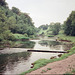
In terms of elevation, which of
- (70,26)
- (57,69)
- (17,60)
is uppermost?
(70,26)

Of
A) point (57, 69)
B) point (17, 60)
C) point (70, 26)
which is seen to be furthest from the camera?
point (70, 26)

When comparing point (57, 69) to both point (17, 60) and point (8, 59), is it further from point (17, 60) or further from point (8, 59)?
point (8, 59)

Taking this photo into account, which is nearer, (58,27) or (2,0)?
(2,0)

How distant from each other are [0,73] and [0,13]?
38.1 m

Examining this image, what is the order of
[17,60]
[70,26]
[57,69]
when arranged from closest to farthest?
[57,69] < [17,60] < [70,26]

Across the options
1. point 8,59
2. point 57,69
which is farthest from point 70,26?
point 57,69

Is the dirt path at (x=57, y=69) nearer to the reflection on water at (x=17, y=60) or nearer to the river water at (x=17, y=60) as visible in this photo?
the river water at (x=17, y=60)

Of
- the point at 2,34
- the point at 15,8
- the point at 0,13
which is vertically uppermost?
the point at 15,8

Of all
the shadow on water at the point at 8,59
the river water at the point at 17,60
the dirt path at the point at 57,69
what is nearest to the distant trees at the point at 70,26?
the river water at the point at 17,60

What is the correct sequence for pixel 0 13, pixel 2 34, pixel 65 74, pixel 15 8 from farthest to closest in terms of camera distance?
pixel 15 8, pixel 0 13, pixel 2 34, pixel 65 74

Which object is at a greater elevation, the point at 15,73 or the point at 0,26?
the point at 0,26

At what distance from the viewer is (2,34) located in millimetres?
43344

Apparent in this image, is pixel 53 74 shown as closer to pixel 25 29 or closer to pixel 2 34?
pixel 2 34

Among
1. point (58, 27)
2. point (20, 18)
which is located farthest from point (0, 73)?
point (58, 27)
